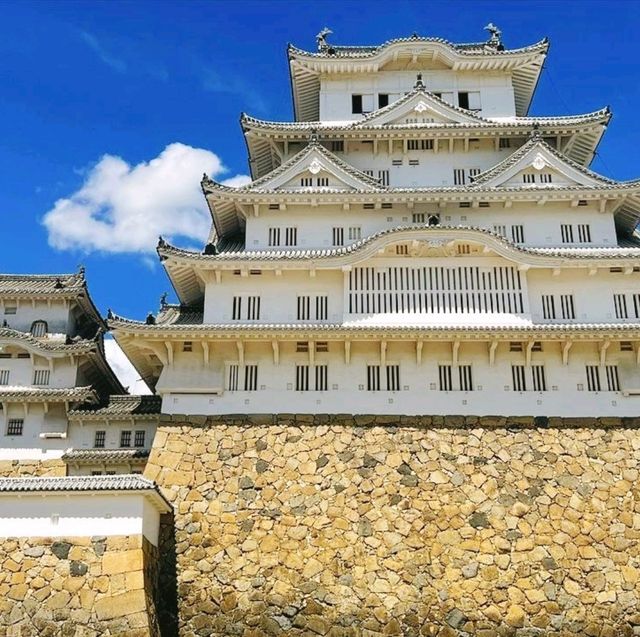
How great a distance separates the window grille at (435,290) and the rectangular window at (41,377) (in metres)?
10.6

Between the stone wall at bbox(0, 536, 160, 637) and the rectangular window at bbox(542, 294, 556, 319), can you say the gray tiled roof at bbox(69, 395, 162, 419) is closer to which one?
the stone wall at bbox(0, 536, 160, 637)

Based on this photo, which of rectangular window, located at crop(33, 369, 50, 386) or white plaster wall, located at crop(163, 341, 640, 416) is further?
rectangular window, located at crop(33, 369, 50, 386)

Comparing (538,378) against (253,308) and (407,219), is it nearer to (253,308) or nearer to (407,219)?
(407,219)

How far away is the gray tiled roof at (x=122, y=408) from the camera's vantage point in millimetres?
24500

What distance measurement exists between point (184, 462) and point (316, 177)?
31.7 ft

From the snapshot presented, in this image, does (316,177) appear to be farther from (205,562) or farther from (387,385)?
(205,562)

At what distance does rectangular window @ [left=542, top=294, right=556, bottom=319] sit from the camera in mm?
22297

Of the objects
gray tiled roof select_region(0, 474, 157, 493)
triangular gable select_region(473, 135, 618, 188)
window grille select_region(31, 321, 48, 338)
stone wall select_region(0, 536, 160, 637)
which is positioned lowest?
stone wall select_region(0, 536, 160, 637)

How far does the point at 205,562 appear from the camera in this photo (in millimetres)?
19281

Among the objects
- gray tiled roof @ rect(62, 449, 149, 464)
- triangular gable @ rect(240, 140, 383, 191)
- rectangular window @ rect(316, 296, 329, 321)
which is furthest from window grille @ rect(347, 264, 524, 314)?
gray tiled roof @ rect(62, 449, 149, 464)

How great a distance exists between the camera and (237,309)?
74.7 ft

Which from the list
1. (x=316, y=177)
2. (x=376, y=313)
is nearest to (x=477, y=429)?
(x=376, y=313)

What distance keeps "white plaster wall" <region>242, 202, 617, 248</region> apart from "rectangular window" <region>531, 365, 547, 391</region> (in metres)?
4.50

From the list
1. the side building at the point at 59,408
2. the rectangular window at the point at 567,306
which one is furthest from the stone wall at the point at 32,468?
the rectangular window at the point at 567,306
